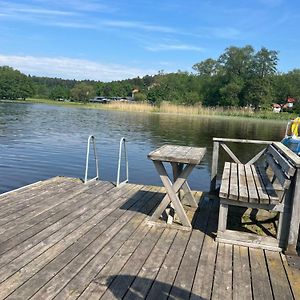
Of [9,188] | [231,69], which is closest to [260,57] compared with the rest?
[231,69]

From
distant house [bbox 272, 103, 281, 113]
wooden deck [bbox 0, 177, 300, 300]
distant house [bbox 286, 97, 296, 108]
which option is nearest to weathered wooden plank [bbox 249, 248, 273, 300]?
wooden deck [bbox 0, 177, 300, 300]

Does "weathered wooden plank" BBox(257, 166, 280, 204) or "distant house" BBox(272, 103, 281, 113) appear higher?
"weathered wooden plank" BBox(257, 166, 280, 204)

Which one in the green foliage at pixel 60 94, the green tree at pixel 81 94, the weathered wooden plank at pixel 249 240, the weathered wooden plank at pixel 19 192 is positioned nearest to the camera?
the weathered wooden plank at pixel 249 240

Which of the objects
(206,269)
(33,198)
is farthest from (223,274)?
(33,198)

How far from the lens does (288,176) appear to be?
12.9ft

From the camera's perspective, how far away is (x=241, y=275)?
3.51 metres

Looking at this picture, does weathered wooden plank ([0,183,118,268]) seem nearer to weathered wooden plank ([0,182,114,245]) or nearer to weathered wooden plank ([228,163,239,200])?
weathered wooden plank ([0,182,114,245])

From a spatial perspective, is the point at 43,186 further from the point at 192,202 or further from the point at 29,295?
the point at 29,295

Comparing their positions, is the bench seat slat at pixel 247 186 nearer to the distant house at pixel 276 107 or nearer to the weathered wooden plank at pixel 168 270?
the weathered wooden plank at pixel 168 270

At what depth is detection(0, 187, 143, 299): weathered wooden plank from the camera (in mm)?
3163

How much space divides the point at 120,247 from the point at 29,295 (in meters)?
1.24

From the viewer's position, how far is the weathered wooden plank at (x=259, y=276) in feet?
10.5

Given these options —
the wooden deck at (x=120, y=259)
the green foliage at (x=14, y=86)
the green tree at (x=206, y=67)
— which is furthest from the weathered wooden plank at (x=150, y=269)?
the green foliage at (x=14, y=86)

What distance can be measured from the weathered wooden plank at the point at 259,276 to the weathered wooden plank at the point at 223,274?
219 millimetres
